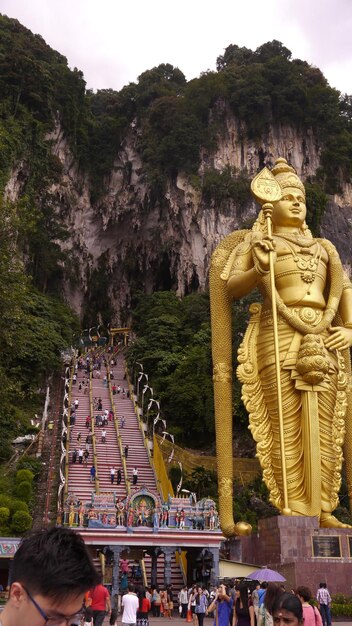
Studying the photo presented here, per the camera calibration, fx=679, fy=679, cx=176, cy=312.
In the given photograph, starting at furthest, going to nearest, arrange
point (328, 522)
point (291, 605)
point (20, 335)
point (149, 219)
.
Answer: point (149, 219), point (20, 335), point (328, 522), point (291, 605)

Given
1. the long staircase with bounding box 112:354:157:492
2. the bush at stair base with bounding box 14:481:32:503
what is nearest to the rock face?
the long staircase with bounding box 112:354:157:492

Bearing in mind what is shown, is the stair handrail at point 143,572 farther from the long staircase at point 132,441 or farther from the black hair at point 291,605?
the black hair at point 291,605

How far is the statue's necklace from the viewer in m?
10.4

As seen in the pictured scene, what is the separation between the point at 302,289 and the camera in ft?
33.7

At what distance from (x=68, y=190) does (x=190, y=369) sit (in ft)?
50.2

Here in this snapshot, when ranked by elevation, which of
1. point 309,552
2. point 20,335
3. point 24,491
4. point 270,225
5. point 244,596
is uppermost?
point 270,225

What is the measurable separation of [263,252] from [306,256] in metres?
1.11

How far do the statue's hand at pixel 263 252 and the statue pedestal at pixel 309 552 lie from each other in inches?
135

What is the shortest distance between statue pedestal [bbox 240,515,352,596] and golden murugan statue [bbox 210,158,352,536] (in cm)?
31

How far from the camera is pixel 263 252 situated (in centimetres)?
972

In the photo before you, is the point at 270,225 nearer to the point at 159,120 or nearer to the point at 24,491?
the point at 24,491

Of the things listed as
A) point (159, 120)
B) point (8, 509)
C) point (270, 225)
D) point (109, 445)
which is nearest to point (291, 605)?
point (270, 225)

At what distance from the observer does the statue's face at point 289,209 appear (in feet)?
35.4

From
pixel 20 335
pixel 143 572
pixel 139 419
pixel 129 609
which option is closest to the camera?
pixel 129 609
